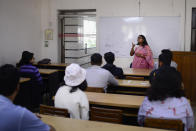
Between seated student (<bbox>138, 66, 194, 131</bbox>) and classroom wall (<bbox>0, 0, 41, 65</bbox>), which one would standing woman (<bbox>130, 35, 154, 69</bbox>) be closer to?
classroom wall (<bbox>0, 0, 41, 65</bbox>)

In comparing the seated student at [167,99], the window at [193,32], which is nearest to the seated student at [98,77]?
the seated student at [167,99]

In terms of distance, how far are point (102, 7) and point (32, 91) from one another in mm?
3476

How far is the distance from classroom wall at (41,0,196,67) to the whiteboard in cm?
14

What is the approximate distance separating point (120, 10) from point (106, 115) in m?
4.78

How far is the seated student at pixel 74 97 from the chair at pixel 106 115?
0.30 feet

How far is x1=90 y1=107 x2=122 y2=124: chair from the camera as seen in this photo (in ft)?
8.42

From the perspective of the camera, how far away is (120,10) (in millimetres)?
6859

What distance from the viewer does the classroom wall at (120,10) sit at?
20.8 feet

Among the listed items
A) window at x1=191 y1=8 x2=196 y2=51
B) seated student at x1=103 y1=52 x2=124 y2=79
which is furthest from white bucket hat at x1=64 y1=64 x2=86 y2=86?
window at x1=191 y1=8 x2=196 y2=51

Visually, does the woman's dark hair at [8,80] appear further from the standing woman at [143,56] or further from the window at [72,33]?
the window at [72,33]

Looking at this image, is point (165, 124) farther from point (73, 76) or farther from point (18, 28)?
point (18, 28)

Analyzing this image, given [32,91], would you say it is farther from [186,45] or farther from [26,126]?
[186,45]

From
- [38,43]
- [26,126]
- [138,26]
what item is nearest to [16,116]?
[26,126]

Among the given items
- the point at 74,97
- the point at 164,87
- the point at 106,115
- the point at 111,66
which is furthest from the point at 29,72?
the point at 164,87
